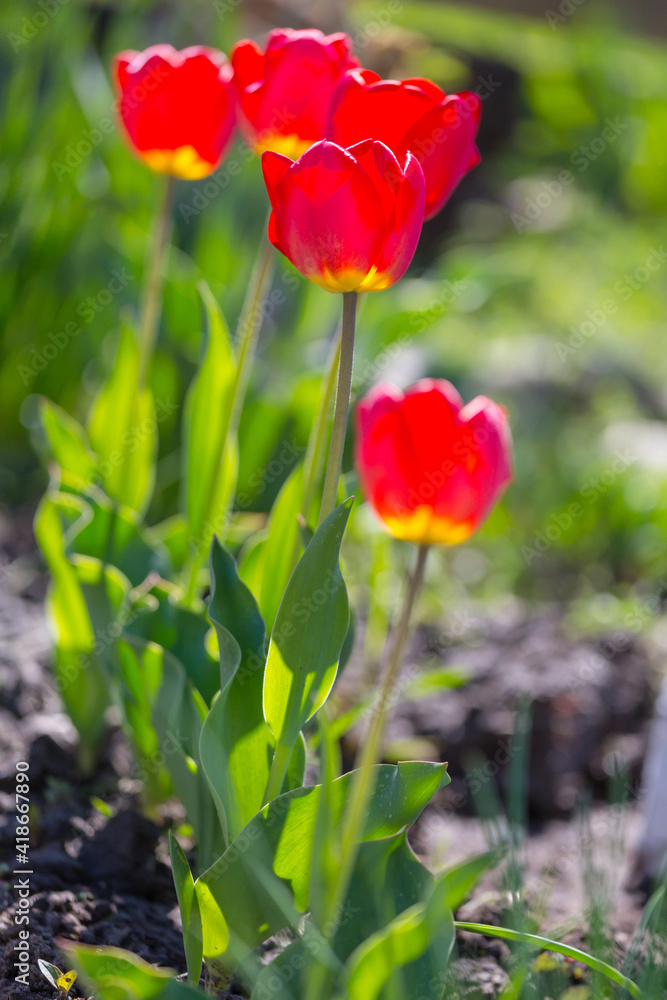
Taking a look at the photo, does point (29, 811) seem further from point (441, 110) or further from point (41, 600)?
point (441, 110)

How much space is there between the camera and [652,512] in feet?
8.46

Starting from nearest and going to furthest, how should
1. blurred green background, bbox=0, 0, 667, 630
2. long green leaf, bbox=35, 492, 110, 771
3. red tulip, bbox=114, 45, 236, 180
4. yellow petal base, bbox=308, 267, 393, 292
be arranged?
yellow petal base, bbox=308, 267, 393, 292
red tulip, bbox=114, 45, 236, 180
long green leaf, bbox=35, 492, 110, 771
blurred green background, bbox=0, 0, 667, 630

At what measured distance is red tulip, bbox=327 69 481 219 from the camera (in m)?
0.74

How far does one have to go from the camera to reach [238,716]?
0.83 meters

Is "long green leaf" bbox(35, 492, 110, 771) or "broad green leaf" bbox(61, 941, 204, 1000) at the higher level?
"broad green leaf" bbox(61, 941, 204, 1000)

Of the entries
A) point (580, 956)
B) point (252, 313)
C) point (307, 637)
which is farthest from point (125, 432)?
point (580, 956)

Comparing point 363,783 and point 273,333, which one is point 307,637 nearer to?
point 363,783

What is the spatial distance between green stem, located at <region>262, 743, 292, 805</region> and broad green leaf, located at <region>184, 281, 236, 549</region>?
0.39 m

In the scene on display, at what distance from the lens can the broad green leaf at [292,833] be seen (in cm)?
73

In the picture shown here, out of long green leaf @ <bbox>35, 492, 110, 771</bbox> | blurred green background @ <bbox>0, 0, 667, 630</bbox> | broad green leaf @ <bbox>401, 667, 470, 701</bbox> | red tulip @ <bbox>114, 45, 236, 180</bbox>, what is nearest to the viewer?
red tulip @ <bbox>114, 45, 236, 180</bbox>

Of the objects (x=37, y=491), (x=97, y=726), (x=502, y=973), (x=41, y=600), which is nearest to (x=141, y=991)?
(x=502, y=973)

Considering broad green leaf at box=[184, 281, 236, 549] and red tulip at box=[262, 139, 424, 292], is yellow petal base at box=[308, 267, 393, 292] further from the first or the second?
broad green leaf at box=[184, 281, 236, 549]

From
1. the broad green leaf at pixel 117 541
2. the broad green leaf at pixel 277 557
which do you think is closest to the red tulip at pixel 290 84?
the broad green leaf at pixel 277 557

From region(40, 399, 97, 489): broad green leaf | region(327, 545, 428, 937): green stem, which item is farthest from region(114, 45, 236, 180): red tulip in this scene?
region(327, 545, 428, 937): green stem
